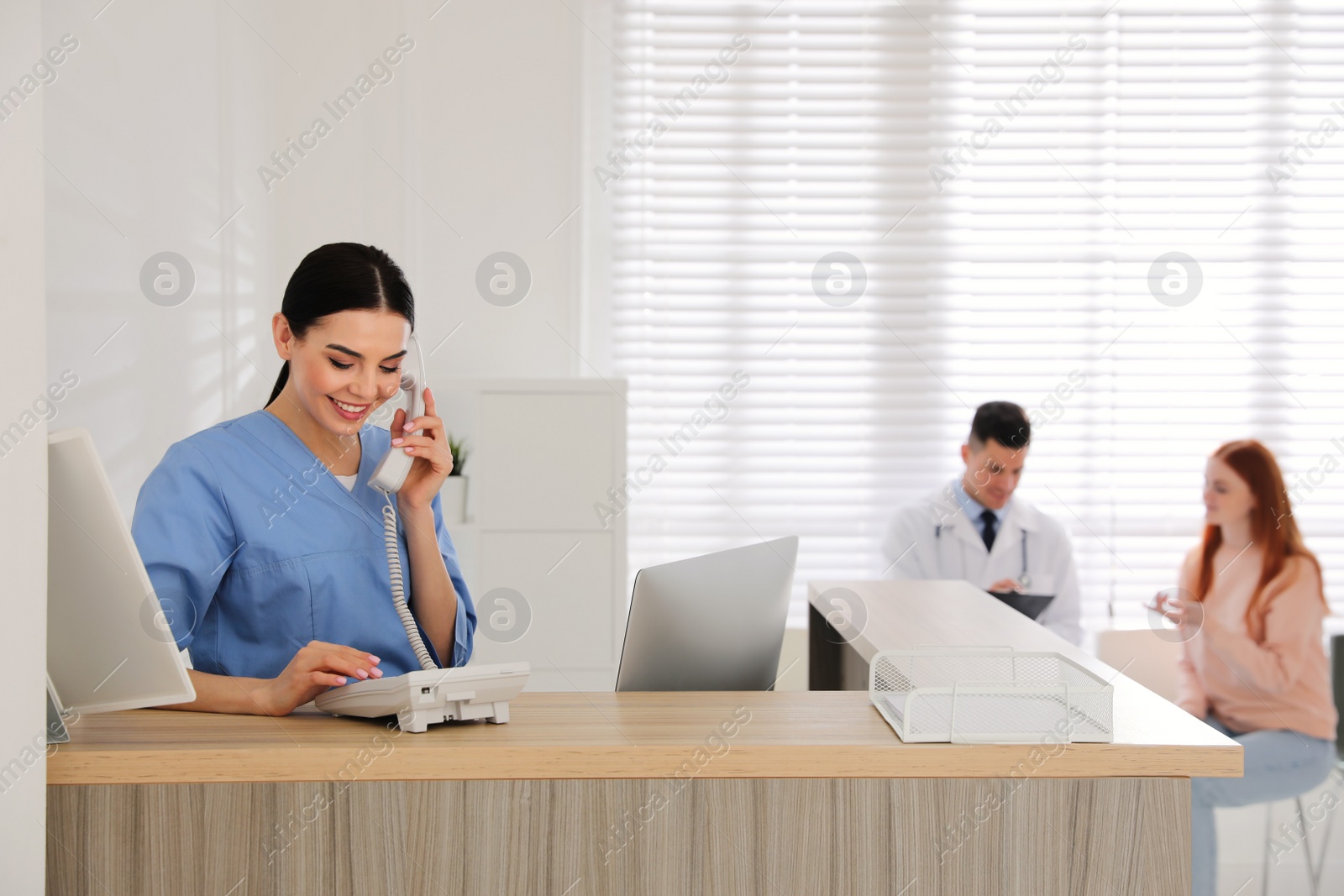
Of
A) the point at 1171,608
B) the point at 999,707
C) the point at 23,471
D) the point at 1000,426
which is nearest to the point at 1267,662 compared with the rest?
the point at 1171,608

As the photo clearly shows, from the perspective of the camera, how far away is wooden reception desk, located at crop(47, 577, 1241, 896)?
3.93ft

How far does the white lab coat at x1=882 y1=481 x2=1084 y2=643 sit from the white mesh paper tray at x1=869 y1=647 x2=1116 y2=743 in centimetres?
229

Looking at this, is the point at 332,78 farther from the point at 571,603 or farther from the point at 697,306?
the point at 571,603

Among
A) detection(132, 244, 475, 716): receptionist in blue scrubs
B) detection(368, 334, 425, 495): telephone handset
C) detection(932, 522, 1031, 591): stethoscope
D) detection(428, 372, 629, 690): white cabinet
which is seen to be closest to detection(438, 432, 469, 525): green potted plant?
detection(428, 372, 629, 690): white cabinet

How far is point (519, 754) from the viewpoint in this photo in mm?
1220

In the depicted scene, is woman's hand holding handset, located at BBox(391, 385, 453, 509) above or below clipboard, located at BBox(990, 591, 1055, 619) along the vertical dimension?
above

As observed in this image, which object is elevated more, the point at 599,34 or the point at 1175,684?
the point at 599,34

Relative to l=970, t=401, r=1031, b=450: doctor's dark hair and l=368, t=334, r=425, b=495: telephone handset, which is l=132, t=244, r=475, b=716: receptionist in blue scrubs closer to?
l=368, t=334, r=425, b=495: telephone handset

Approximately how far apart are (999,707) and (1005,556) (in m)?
2.49

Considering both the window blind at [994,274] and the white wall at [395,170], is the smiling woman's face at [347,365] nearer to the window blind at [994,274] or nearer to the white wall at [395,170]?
the white wall at [395,170]

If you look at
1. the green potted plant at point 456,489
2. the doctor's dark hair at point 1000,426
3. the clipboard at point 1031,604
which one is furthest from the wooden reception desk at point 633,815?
the doctor's dark hair at point 1000,426

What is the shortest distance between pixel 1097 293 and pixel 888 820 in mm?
3251

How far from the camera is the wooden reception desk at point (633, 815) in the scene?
1.20 m

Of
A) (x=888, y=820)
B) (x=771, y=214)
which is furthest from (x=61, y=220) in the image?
(x=771, y=214)
